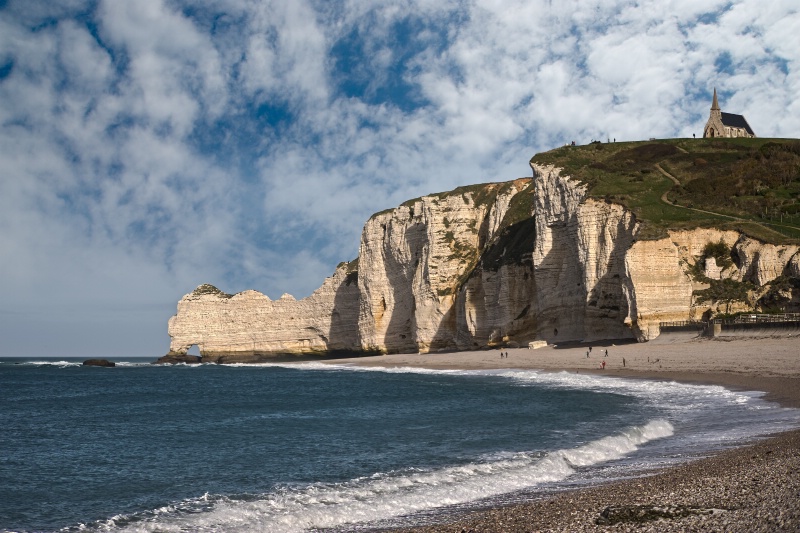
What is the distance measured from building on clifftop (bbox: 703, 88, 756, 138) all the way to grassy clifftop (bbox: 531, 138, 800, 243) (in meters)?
21.4

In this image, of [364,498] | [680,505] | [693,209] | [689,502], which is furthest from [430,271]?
[680,505]

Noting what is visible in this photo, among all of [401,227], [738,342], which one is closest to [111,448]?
[738,342]

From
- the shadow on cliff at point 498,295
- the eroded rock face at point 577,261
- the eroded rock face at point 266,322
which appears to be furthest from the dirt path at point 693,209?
the eroded rock face at point 266,322

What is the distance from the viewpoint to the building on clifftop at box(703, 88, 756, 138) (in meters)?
83.2

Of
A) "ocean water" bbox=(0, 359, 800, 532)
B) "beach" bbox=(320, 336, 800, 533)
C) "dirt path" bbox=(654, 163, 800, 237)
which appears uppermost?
"dirt path" bbox=(654, 163, 800, 237)

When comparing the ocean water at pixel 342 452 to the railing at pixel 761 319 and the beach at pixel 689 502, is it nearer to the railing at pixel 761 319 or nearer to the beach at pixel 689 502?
the beach at pixel 689 502

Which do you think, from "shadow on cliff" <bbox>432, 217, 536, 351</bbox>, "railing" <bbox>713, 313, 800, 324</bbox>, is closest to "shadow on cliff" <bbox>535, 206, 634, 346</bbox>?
"shadow on cliff" <bbox>432, 217, 536, 351</bbox>

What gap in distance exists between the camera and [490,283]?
5856 cm

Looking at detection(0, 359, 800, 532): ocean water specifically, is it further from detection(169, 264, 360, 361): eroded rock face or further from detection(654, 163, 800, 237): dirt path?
detection(169, 264, 360, 361): eroded rock face

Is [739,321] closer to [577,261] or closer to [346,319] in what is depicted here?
[577,261]

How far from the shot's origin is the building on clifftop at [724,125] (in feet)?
273

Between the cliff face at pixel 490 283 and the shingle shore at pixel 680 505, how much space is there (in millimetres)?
31707

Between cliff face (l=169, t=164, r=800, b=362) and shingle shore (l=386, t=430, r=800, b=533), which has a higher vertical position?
cliff face (l=169, t=164, r=800, b=362)

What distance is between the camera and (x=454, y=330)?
65.1 meters
